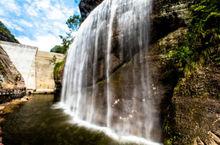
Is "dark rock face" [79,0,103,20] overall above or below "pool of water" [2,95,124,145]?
above

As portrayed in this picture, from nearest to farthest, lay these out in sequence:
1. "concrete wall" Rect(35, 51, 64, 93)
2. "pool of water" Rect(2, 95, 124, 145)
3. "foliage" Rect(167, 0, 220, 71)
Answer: "foliage" Rect(167, 0, 220, 71)
"pool of water" Rect(2, 95, 124, 145)
"concrete wall" Rect(35, 51, 64, 93)

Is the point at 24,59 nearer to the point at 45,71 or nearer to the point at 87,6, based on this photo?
the point at 45,71

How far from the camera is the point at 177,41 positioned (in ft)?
21.4

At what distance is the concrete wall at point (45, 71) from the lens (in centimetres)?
3531

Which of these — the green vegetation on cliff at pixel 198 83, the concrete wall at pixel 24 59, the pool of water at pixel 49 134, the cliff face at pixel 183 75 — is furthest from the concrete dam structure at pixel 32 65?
the green vegetation on cliff at pixel 198 83

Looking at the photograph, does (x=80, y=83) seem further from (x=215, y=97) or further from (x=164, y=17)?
(x=215, y=97)

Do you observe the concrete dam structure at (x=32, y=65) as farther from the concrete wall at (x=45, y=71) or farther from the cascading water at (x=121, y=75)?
the cascading water at (x=121, y=75)

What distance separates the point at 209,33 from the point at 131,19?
4060 mm

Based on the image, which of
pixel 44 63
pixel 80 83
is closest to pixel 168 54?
pixel 80 83

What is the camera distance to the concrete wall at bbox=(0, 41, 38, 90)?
34.8 meters

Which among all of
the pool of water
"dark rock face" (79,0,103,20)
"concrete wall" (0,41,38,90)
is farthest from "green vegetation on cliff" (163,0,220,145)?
"concrete wall" (0,41,38,90)

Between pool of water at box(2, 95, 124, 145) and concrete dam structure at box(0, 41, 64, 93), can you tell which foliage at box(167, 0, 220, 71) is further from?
concrete dam structure at box(0, 41, 64, 93)

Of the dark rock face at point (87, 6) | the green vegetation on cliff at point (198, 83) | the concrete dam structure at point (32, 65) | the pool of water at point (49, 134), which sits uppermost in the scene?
the dark rock face at point (87, 6)

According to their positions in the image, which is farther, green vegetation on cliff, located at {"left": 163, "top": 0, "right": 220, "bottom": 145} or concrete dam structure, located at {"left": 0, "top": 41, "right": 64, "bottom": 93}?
concrete dam structure, located at {"left": 0, "top": 41, "right": 64, "bottom": 93}
